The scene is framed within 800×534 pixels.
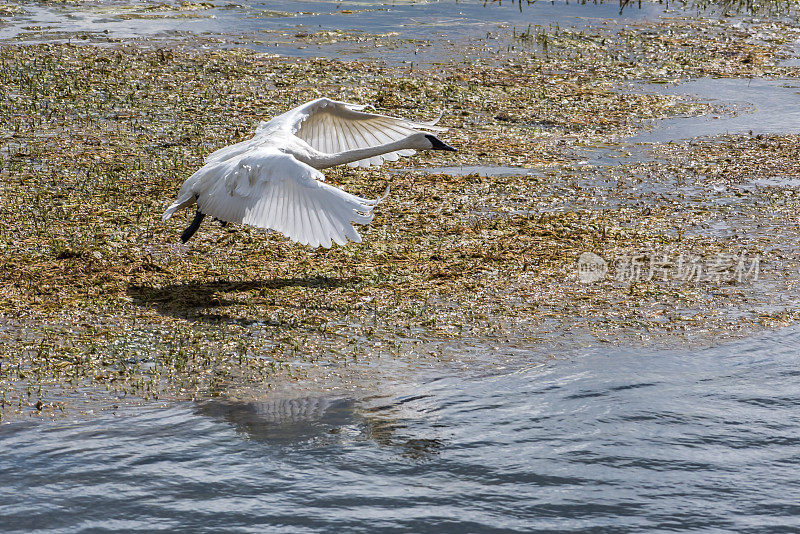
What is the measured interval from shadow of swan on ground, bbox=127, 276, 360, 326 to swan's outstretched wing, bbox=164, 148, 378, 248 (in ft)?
1.97

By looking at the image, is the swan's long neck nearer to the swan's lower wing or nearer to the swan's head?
the swan's head

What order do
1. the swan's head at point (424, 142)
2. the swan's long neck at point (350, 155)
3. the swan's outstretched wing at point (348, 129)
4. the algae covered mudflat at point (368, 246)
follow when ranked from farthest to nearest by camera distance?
the swan's outstretched wing at point (348, 129), the swan's head at point (424, 142), the swan's long neck at point (350, 155), the algae covered mudflat at point (368, 246)

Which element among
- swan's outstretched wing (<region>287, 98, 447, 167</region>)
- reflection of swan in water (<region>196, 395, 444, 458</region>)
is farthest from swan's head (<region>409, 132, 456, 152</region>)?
reflection of swan in water (<region>196, 395, 444, 458</region>)

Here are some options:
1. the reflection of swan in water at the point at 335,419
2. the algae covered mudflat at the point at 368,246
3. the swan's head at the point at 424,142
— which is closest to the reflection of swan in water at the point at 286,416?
the reflection of swan in water at the point at 335,419

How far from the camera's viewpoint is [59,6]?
21906mm

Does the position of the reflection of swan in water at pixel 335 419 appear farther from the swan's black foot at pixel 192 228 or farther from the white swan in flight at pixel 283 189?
the swan's black foot at pixel 192 228

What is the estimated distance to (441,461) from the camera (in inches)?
247

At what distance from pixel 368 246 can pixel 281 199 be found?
1721 mm

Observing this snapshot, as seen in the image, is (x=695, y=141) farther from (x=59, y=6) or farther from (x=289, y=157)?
(x=59, y=6)

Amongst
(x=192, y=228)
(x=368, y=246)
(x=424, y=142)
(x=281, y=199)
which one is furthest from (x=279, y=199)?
(x=424, y=142)

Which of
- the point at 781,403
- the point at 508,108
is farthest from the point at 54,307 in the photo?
the point at 508,108

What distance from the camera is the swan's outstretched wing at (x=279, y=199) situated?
8203 mm

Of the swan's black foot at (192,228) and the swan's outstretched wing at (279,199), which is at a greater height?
the swan's outstretched wing at (279,199)

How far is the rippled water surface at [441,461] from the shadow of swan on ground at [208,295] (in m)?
1.53
